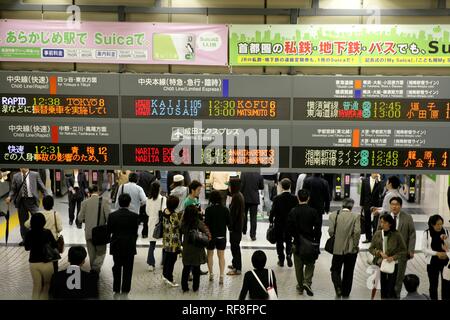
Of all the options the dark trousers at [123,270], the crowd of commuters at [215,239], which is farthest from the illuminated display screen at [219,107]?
the dark trousers at [123,270]

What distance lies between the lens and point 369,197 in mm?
12336

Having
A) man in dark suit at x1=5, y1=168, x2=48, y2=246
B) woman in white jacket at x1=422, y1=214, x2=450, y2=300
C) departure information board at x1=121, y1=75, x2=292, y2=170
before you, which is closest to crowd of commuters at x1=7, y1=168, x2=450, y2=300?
woman in white jacket at x1=422, y1=214, x2=450, y2=300

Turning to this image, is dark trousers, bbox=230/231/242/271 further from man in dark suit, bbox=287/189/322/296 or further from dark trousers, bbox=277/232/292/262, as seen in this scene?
man in dark suit, bbox=287/189/322/296

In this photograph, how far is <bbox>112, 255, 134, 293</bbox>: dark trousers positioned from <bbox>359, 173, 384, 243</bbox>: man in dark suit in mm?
5568

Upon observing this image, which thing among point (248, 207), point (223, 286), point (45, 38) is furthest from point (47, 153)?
point (248, 207)

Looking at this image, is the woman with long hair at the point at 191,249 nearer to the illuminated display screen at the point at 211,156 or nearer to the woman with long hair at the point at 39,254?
the illuminated display screen at the point at 211,156

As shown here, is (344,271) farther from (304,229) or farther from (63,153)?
(63,153)

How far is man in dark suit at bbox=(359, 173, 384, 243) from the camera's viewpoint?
1225 centimetres

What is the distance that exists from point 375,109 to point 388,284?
101 inches

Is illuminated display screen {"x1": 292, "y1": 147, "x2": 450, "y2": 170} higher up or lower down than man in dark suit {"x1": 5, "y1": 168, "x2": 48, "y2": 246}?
higher up

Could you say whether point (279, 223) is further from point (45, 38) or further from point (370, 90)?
point (45, 38)

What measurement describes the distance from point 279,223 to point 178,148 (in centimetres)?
233

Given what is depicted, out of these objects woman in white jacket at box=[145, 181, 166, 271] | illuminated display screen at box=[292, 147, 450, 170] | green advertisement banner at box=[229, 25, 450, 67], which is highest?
green advertisement banner at box=[229, 25, 450, 67]

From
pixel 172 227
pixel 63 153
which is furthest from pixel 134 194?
pixel 63 153
